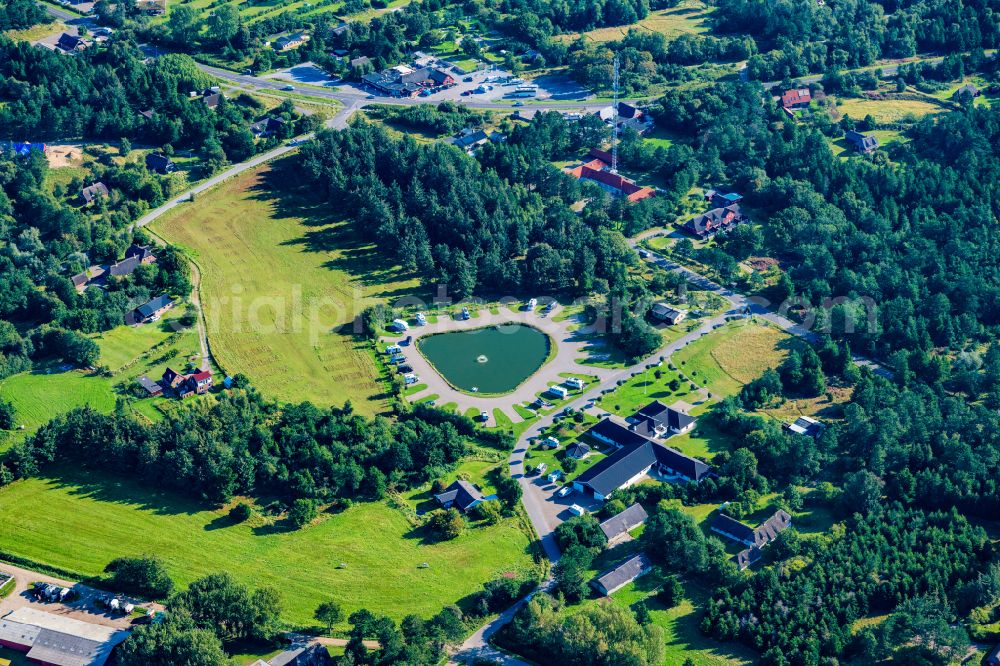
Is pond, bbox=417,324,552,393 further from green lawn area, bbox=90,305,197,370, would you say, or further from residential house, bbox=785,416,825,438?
green lawn area, bbox=90,305,197,370

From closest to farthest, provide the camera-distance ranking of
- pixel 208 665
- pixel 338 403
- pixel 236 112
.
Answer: pixel 208 665, pixel 338 403, pixel 236 112

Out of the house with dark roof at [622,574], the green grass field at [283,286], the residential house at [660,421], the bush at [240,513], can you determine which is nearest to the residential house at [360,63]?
the green grass field at [283,286]

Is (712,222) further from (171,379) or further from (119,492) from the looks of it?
(119,492)

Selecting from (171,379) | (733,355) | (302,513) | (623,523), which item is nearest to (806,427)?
(733,355)

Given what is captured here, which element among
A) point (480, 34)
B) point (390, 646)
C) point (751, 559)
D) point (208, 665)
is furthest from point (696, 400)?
point (480, 34)

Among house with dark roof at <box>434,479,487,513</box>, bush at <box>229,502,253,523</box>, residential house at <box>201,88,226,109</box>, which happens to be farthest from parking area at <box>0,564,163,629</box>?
residential house at <box>201,88,226,109</box>

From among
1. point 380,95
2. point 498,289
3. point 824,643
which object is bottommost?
point 824,643

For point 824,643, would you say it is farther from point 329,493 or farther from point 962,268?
point 962,268

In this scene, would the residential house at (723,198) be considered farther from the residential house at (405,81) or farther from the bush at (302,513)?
the bush at (302,513)
